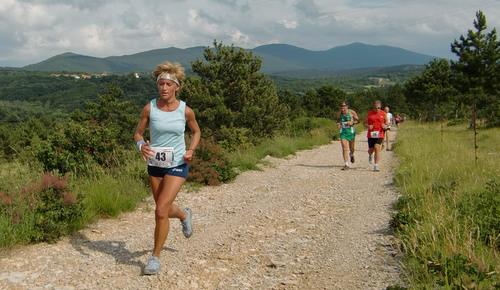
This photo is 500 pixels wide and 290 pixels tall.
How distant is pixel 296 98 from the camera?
2509 inches

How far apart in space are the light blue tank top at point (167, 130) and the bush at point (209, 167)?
15.6ft

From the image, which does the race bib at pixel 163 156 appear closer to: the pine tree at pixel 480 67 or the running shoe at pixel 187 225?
the running shoe at pixel 187 225

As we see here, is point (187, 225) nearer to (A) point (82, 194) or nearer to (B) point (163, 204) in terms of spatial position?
(B) point (163, 204)

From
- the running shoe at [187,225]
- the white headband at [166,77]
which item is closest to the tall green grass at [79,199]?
the running shoe at [187,225]

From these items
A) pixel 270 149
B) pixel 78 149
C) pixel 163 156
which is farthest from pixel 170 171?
pixel 270 149

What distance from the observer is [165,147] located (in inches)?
188

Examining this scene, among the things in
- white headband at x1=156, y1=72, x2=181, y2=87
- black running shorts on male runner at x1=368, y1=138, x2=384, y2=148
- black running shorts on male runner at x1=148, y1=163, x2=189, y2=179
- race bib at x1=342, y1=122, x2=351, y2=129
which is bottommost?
black running shorts on male runner at x1=368, y1=138, x2=384, y2=148

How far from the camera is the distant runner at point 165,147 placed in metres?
4.76

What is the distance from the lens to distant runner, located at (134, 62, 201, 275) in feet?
15.6

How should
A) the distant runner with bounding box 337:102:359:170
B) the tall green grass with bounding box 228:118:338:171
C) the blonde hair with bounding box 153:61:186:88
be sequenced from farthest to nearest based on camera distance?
1. the distant runner with bounding box 337:102:359:170
2. the tall green grass with bounding box 228:118:338:171
3. the blonde hair with bounding box 153:61:186:88

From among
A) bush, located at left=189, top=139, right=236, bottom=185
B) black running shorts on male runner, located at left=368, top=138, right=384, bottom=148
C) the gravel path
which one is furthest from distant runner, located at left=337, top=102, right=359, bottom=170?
the gravel path

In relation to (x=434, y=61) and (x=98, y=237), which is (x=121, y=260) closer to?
(x=98, y=237)

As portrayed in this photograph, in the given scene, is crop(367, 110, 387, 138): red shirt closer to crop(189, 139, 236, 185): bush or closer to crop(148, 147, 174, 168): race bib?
crop(189, 139, 236, 185): bush

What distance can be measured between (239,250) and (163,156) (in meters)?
1.45
